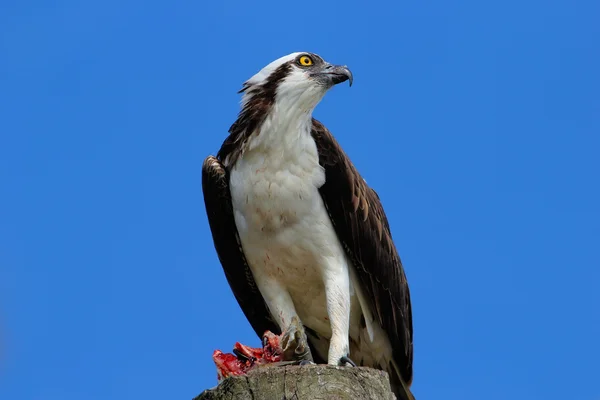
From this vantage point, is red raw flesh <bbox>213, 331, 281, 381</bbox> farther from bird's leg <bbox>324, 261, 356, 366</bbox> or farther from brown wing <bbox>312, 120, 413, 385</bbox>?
brown wing <bbox>312, 120, 413, 385</bbox>

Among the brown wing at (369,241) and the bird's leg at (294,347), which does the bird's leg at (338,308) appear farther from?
the bird's leg at (294,347)

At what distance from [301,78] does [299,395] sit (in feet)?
12.7

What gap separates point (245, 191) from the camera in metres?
9.36

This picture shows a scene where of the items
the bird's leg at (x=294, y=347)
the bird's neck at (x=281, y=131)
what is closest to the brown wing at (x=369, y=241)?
the bird's neck at (x=281, y=131)

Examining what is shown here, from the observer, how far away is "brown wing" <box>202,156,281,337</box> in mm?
9683

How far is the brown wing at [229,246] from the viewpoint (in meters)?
9.68

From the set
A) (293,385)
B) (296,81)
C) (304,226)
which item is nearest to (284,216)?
(304,226)

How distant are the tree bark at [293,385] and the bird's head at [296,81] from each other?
343 centimetres

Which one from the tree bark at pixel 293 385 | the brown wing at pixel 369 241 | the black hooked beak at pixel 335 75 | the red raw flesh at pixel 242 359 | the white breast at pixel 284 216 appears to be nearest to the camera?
the tree bark at pixel 293 385

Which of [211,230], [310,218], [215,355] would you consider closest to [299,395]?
[215,355]

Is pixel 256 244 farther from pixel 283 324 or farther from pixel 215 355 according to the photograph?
pixel 215 355

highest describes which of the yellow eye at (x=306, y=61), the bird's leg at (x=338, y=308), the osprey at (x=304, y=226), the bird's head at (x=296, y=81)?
the yellow eye at (x=306, y=61)

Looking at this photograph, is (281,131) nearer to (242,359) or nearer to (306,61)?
(306,61)

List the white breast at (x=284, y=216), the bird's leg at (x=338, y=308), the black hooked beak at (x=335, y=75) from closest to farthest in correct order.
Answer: the bird's leg at (x=338, y=308)
the white breast at (x=284, y=216)
the black hooked beak at (x=335, y=75)
